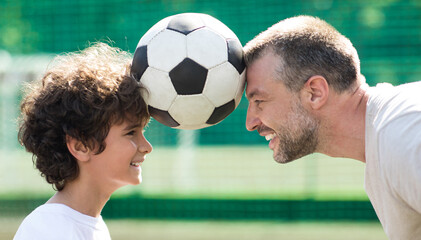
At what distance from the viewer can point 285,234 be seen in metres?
6.05

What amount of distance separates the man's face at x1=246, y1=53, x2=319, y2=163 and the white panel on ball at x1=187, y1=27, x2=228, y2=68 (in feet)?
0.68

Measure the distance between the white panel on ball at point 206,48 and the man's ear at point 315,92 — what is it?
1.48 feet

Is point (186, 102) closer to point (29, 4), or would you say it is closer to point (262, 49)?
point (262, 49)

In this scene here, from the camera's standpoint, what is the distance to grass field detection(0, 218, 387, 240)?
19.5ft

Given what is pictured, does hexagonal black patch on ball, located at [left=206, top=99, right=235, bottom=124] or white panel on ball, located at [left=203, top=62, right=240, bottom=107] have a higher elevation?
white panel on ball, located at [left=203, top=62, right=240, bottom=107]

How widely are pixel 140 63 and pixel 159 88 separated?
17 cm

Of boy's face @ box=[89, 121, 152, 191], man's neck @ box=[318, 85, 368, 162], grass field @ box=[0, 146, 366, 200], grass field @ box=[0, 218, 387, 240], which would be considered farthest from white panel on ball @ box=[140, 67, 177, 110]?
grass field @ box=[0, 146, 366, 200]

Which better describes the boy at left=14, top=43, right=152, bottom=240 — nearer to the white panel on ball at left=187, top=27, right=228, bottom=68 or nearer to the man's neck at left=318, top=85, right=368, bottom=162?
the white panel on ball at left=187, top=27, right=228, bottom=68

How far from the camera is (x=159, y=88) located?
2.86 metres

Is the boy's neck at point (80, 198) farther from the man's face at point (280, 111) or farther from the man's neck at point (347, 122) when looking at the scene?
the man's neck at point (347, 122)

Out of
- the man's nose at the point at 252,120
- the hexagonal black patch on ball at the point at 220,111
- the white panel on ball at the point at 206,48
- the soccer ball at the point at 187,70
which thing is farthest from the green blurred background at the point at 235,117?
the white panel on ball at the point at 206,48

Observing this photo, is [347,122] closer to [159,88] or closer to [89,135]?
[159,88]

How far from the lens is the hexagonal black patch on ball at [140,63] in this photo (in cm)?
288

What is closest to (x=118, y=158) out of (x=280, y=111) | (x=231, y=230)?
(x=280, y=111)
